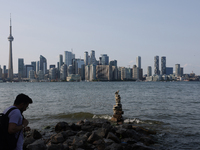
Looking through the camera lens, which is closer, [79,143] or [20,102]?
[20,102]

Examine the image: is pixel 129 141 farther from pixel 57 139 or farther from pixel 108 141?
pixel 57 139

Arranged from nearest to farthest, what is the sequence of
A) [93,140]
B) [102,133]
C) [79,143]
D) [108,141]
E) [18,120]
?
[18,120] → [79,143] → [108,141] → [93,140] → [102,133]

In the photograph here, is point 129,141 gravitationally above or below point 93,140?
below

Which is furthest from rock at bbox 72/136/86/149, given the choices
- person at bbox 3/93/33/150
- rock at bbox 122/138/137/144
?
person at bbox 3/93/33/150

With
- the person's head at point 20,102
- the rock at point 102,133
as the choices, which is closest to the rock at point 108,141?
the rock at point 102,133

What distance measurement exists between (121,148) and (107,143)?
94cm

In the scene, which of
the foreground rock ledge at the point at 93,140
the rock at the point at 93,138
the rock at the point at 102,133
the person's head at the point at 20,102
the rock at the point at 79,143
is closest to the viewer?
the person's head at the point at 20,102

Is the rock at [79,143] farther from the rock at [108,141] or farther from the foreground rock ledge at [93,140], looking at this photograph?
the rock at [108,141]

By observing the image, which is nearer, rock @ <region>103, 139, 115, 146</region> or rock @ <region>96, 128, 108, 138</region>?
rock @ <region>103, 139, 115, 146</region>

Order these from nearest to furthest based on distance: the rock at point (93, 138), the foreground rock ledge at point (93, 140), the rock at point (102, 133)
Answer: the foreground rock ledge at point (93, 140) < the rock at point (93, 138) < the rock at point (102, 133)

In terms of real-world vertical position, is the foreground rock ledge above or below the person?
below

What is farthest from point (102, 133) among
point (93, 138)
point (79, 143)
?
point (79, 143)

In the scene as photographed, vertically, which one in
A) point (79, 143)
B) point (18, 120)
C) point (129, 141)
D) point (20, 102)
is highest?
point (20, 102)

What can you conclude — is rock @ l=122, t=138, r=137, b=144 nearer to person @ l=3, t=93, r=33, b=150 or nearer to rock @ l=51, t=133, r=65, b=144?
rock @ l=51, t=133, r=65, b=144
